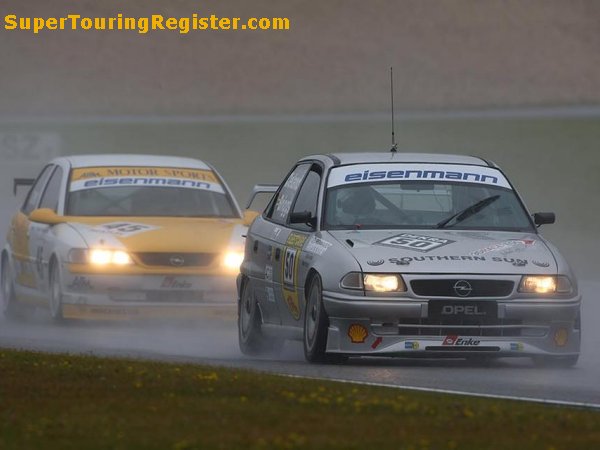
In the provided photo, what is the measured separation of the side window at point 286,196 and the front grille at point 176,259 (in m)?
1.75

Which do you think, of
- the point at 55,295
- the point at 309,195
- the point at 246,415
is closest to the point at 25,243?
the point at 55,295

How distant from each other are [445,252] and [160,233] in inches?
186

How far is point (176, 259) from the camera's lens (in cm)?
Answer: 1532

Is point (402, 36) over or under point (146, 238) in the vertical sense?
over

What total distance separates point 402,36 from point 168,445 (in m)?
40.2

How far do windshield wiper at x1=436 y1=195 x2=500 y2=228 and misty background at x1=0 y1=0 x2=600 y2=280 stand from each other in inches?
935

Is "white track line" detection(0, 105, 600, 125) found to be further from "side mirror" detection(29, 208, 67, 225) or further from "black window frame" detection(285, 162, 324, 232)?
"black window frame" detection(285, 162, 324, 232)

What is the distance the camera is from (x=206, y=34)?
48.5 meters

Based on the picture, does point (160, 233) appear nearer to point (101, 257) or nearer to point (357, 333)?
point (101, 257)

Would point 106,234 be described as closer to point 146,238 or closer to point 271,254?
point 146,238

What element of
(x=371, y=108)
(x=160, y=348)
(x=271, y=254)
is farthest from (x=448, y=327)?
(x=371, y=108)

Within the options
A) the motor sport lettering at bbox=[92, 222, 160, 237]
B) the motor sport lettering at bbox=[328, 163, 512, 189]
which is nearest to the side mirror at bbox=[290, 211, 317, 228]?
the motor sport lettering at bbox=[328, 163, 512, 189]

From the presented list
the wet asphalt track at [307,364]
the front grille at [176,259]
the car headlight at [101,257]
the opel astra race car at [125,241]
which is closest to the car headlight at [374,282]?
the wet asphalt track at [307,364]

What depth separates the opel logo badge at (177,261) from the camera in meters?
15.3
